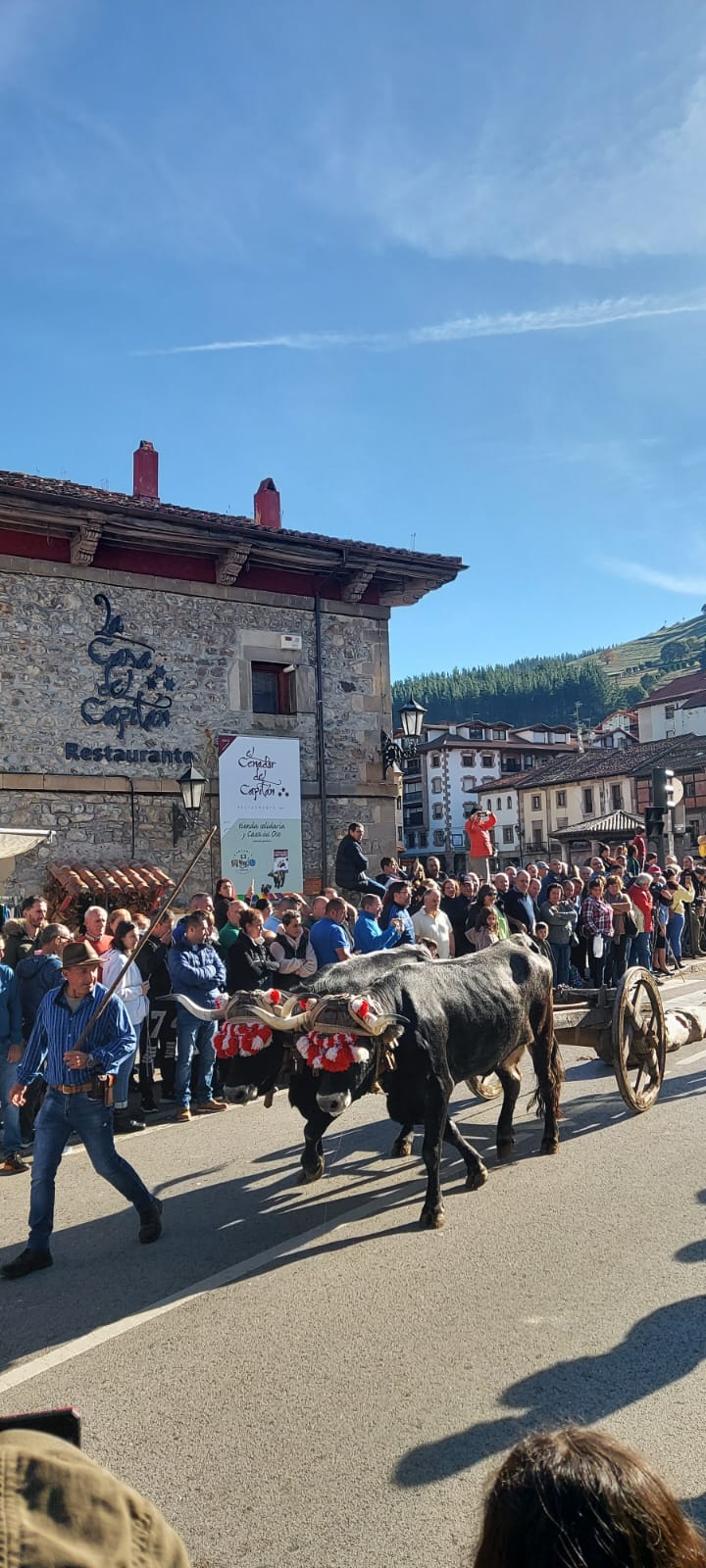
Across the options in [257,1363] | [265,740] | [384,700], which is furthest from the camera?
[384,700]

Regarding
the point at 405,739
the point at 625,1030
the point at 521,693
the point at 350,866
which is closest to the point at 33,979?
the point at 625,1030

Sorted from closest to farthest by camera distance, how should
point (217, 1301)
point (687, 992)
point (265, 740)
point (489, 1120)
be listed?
point (217, 1301) → point (489, 1120) → point (687, 992) → point (265, 740)

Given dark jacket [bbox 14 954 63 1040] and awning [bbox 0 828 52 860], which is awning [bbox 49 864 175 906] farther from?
dark jacket [bbox 14 954 63 1040]

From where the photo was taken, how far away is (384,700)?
19.3 meters

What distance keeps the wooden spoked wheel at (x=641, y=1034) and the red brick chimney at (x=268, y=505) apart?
14.4 m

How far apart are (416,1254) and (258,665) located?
13.7m

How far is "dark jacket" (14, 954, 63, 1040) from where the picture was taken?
27.0 ft

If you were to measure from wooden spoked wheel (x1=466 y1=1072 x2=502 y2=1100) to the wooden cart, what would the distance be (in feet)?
0.04

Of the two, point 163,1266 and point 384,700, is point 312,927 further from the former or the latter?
point 384,700

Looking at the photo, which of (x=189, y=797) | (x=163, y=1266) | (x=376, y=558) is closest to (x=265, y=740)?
(x=189, y=797)

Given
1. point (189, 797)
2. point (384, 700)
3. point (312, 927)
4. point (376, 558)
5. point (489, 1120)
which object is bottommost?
point (489, 1120)

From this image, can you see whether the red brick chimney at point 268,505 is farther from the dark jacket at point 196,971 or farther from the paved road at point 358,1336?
the paved road at point 358,1336

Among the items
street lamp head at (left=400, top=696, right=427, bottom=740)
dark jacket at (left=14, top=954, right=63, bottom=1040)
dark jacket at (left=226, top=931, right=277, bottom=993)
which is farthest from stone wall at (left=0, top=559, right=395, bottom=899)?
dark jacket at (left=14, top=954, right=63, bottom=1040)

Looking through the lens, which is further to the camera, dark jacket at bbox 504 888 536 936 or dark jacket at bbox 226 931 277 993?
dark jacket at bbox 504 888 536 936
